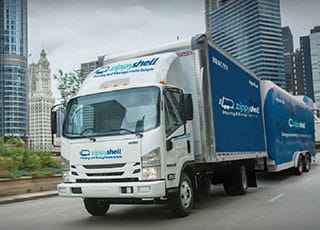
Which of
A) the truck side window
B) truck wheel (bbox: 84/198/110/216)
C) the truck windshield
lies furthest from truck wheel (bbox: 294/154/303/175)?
the truck windshield

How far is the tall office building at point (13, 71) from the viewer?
142 meters

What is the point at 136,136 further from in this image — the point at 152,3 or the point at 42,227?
the point at 152,3

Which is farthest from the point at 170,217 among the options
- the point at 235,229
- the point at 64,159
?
the point at 64,159

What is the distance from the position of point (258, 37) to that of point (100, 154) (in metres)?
165

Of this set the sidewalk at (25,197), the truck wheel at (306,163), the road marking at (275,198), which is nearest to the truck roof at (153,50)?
the road marking at (275,198)

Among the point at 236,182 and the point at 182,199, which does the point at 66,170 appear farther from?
the point at 236,182

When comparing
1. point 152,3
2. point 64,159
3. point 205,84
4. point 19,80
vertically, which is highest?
point 19,80

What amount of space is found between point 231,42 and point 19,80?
8774cm

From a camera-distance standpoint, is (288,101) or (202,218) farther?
(288,101)

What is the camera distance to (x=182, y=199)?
7.75 m

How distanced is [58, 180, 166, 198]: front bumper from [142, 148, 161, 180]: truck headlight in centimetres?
11

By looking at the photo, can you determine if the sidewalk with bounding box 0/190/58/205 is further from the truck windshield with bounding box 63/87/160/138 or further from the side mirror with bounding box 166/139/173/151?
the side mirror with bounding box 166/139/173/151

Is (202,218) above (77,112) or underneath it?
underneath

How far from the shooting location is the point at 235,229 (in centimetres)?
664
